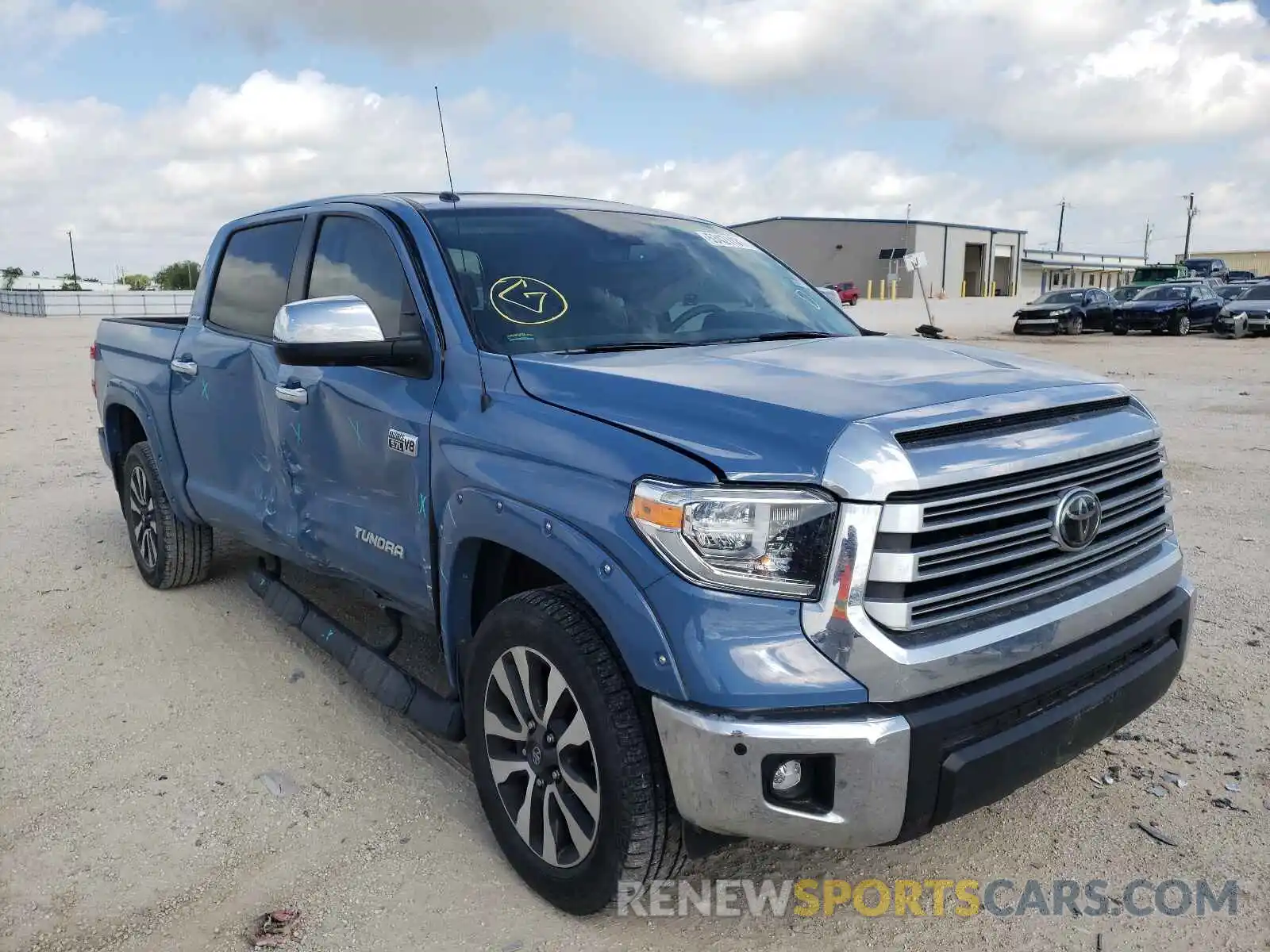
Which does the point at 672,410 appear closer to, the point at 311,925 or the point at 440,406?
the point at 440,406

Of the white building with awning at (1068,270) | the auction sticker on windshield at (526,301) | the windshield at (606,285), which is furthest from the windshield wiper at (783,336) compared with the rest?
the white building with awning at (1068,270)

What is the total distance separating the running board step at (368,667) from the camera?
315 centimetres

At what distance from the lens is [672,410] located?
240cm

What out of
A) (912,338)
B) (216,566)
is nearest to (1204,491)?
(912,338)

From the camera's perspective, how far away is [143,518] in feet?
17.7

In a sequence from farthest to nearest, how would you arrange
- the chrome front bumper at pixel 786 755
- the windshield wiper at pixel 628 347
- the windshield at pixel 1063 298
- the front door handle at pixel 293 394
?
1. the windshield at pixel 1063 298
2. the front door handle at pixel 293 394
3. the windshield wiper at pixel 628 347
4. the chrome front bumper at pixel 786 755

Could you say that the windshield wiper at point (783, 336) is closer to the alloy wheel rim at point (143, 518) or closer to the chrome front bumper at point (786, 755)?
the chrome front bumper at point (786, 755)

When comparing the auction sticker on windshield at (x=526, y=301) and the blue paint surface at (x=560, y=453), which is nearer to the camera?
the blue paint surface at (x=560, y=453)

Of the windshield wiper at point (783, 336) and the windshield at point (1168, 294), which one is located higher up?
the windshield wiper at point (783, 336)

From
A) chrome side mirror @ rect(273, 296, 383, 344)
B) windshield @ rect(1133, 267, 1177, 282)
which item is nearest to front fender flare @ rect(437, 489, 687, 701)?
chrome side mirror @ rect(273, 296, 383, 344)

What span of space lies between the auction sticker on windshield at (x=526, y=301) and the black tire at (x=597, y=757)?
37.1 inches

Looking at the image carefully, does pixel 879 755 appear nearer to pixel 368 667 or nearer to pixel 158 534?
pixel 368 667

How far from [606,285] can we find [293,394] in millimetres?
1214

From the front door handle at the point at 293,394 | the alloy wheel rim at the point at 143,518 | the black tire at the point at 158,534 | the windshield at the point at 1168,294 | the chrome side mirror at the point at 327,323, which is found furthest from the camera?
the windshield at the point at 1168,294
